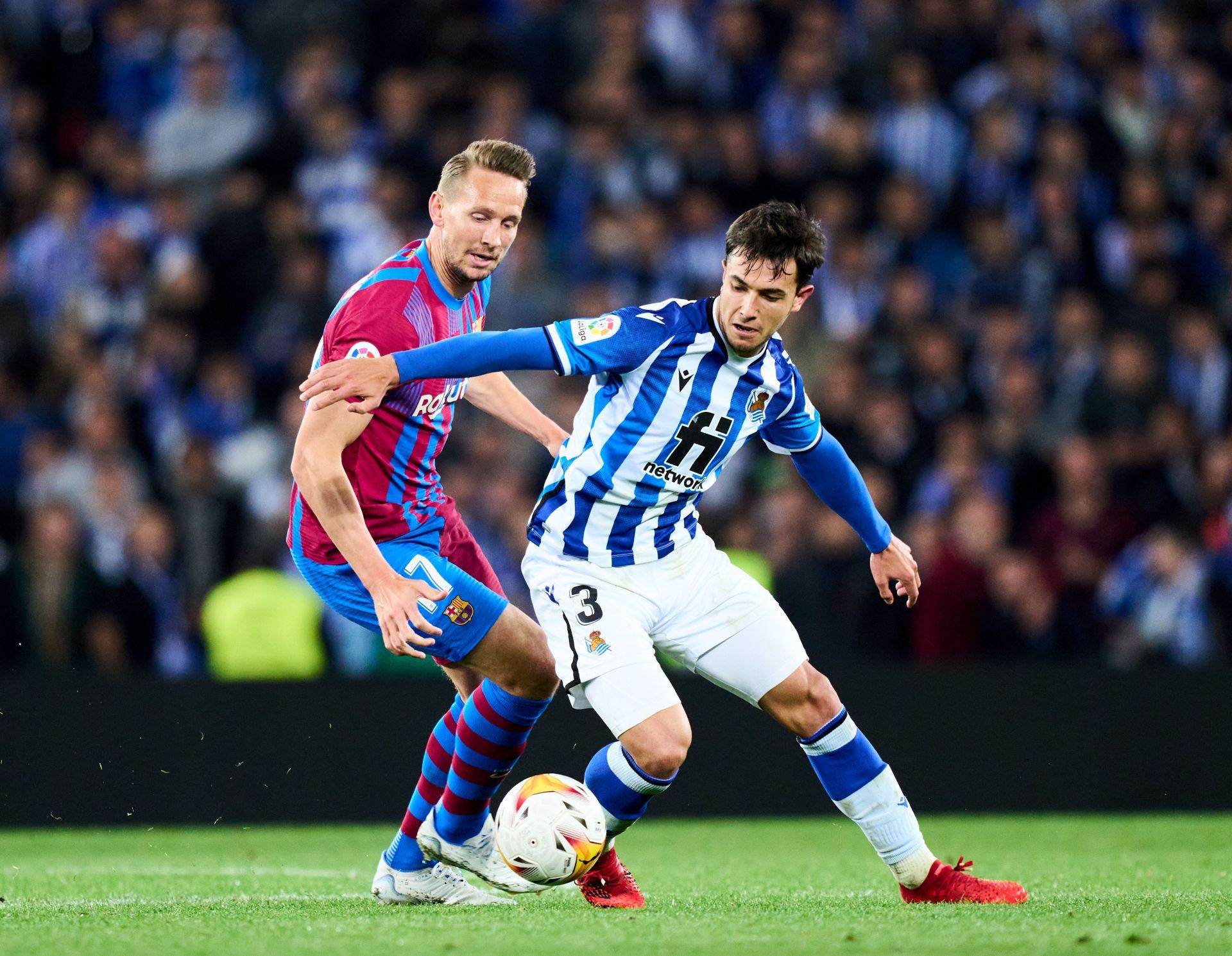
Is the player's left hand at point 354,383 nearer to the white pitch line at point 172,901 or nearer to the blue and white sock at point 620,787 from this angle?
the blue and white sock at point 620,787

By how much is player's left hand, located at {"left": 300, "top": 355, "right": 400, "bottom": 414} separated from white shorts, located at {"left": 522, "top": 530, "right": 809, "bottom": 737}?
0.93 meters

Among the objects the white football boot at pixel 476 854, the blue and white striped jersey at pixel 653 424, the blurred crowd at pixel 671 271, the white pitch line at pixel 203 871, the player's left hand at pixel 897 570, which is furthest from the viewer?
the blurred crowd at pixel 671 271

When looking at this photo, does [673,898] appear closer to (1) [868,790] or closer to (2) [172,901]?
(1) [868,790]

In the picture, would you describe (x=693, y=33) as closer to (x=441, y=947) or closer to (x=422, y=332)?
(x=422, y=332)

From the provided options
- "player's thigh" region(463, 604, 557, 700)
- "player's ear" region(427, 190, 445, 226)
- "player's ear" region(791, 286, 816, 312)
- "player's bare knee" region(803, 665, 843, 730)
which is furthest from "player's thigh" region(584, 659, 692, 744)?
"player's ear" region(427, 190, 445, 226)

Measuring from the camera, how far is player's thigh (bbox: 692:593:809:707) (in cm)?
533

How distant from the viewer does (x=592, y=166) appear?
12391 millimetres

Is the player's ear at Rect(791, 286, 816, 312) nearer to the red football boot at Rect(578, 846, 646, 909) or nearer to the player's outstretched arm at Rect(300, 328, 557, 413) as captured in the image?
the player's outstretched arm at Rect(300, 328, 557, 413)

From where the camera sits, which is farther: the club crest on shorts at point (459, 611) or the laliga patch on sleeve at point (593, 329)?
the club crest on shorts at point (459, 611)

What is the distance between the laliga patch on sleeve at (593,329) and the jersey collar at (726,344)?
31 centimetres

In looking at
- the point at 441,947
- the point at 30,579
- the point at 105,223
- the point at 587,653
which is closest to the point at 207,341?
the point at 105,223

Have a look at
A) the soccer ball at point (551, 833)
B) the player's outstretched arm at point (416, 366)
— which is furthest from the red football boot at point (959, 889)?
the player's outstretched arm at point (416, 366)

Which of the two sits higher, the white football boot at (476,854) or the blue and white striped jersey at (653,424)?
the blue and white striped jersey at (653,424)

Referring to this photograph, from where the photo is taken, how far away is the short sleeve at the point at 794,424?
5.47m
